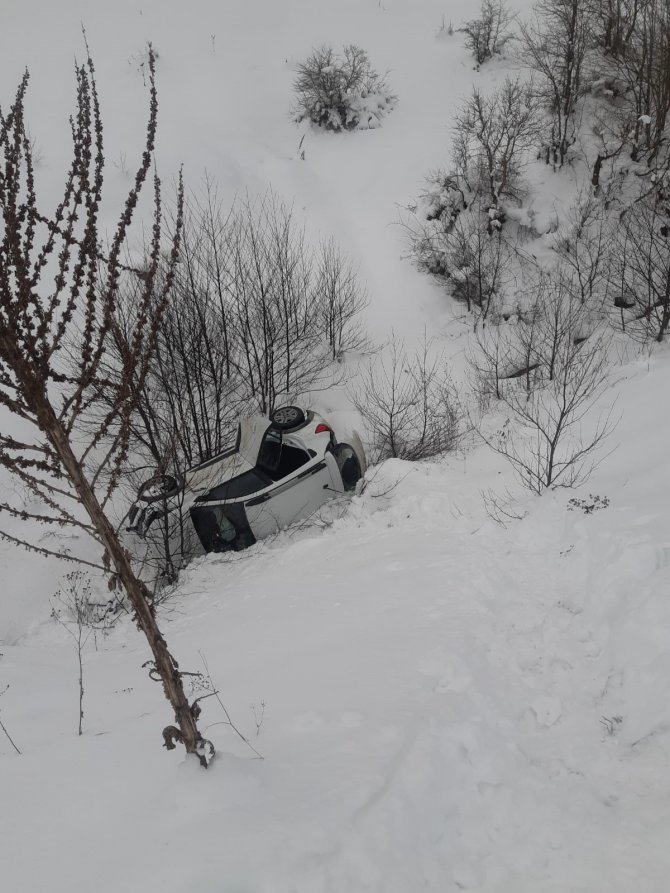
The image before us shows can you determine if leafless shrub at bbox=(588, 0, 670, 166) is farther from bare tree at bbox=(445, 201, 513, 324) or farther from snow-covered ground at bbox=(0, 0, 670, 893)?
snow-covered ground at bbox=(0, 0, 670, 893)

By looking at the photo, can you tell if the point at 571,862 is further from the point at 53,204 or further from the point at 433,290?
the point at 53,204

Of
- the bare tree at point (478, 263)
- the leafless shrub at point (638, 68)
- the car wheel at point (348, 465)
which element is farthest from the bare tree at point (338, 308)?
the leafless shrub at point (638, 68)

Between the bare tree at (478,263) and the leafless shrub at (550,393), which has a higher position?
the bare tree at (478,263)

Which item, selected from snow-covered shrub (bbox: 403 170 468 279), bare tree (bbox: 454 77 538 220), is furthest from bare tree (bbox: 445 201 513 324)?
bare tree (bbox: 454 77 538 220)

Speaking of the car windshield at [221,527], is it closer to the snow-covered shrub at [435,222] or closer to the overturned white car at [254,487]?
the overturned white car at [254,487]

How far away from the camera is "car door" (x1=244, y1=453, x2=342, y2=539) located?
9430 millimetres

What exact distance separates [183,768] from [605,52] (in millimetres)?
24332

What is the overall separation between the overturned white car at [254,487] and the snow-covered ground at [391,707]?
2.13 feet

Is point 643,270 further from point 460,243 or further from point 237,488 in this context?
point 237,488

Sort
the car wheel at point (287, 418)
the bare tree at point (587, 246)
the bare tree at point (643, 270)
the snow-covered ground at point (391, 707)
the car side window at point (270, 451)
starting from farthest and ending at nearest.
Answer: the bare tree at point (587, 246) → the bare tree at point (643, 270) → the car wheel at point (287, 418) → the car side window at point (270, 451) → the snow-covered ground at point (391, 707)

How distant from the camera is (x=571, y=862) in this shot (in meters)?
2.55

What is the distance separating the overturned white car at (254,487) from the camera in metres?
9.17

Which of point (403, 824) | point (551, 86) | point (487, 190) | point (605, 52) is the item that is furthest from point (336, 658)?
point (605, 52)

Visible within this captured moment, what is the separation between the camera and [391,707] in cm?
355
